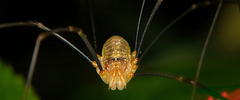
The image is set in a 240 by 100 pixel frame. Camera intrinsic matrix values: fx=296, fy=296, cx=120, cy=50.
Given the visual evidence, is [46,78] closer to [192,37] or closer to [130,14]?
[130,14]

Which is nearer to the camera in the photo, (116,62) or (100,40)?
(116,62)

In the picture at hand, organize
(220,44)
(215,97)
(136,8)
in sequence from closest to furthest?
(215,97) < (220,44) < (136,8)

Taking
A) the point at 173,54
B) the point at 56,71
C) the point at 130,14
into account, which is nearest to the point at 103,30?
the point at 130,14

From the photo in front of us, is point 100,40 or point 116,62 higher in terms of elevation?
point 100,40

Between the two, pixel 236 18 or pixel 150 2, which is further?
pixel 150 2
